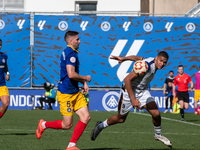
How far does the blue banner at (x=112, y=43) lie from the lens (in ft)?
→ 69.4

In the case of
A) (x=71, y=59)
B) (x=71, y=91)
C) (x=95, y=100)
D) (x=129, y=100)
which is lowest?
(x=95, y=100)

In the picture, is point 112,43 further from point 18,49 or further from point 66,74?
point 66,74

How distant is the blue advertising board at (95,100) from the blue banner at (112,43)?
2.19ft

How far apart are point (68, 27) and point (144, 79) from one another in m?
15.0

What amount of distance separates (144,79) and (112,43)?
571 inches

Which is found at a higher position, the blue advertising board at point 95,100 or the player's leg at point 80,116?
the player's leg at point 80,116

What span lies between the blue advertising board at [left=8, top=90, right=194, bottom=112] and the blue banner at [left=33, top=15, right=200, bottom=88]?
2.19 feet

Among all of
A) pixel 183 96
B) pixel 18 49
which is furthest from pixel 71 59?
pixel 18 49

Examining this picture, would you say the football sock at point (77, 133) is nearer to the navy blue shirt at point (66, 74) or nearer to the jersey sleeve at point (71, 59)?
the navy blue shirt at point (66, 74)

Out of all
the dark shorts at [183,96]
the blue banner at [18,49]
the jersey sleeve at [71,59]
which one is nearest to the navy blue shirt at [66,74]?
the jersey sleeve at [71,59]

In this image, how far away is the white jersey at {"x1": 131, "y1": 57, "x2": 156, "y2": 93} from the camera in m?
6.87

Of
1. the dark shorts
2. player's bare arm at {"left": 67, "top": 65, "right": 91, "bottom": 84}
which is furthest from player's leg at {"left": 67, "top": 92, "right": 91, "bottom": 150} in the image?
the dark shorts

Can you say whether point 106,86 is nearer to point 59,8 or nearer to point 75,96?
point 59,8

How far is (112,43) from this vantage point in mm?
21375
